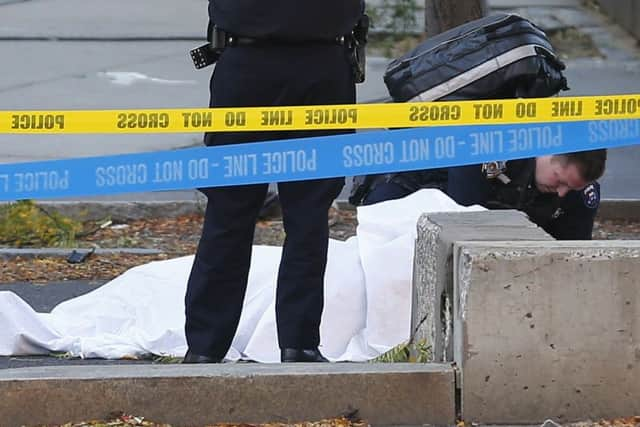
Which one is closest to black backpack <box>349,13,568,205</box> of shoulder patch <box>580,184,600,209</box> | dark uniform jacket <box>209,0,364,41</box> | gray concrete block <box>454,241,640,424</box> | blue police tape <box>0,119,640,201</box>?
shoulder patch <box>580,184,600,209</box>

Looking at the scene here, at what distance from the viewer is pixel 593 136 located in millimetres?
4855

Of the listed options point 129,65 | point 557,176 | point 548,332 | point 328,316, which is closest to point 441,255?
point 548,332

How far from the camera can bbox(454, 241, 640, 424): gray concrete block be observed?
3.90 m

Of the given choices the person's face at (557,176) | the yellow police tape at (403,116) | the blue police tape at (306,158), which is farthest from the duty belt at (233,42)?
the person's face at (557,176)

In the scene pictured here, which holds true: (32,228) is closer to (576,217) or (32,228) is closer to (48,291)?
(48,291)

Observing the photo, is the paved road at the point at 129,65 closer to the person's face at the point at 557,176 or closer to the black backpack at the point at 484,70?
the black backpack at the point at 484,70

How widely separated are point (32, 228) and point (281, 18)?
349 centimetres

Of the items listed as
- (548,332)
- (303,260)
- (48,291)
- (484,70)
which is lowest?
(548,332)

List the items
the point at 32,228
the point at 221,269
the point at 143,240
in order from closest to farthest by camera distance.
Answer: the point at 221,269, the point at 32,228, the point at 143,240

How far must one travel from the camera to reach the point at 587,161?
524cm

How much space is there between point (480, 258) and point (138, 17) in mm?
13138

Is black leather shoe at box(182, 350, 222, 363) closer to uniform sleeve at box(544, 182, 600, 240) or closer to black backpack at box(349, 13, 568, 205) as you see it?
black backpack at box(349, 13, 568, 205)

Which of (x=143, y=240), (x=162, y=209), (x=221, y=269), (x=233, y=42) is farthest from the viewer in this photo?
(x=162, y=209)

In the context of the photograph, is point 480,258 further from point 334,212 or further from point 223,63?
point 334,212
